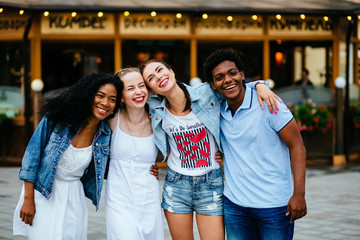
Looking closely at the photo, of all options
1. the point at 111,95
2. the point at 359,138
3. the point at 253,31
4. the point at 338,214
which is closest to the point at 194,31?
the point at 253,31

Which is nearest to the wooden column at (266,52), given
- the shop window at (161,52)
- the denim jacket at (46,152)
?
the shop window at (161,52)

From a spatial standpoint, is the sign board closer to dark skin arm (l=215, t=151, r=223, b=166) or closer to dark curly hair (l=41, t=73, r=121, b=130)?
dark curly hair (l=41, t=73, r=121, b=130)

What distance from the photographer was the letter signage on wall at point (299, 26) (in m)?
11.2

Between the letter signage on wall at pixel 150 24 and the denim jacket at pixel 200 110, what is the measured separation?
7.02 metres

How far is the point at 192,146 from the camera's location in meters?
3.77

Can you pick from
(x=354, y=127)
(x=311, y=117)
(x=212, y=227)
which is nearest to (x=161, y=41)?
(x=311, y=117)

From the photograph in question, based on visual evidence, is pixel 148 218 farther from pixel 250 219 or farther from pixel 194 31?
pixel 194 31

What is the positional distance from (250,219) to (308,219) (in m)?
3.12

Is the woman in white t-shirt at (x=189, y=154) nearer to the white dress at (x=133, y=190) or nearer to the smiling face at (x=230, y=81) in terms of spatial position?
the white dress at (x=133, y=190)

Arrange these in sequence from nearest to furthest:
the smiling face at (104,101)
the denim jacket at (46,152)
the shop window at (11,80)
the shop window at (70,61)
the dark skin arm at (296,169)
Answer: the dark skin arm at (296,169) → the denim jacket at (46,152) → the smiling face at (104,101) → the shop window at (11,80) → the shop window at (70,61)

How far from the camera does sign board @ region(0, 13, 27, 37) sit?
419 inches

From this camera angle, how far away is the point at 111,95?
373 centimetres

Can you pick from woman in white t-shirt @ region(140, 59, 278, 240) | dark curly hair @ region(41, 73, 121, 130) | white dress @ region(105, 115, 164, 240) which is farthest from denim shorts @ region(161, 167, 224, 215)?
dark curly hair @ region(41, 73, 121, 130)

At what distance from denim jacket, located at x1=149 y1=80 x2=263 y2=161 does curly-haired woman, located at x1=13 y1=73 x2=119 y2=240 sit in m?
0.33
